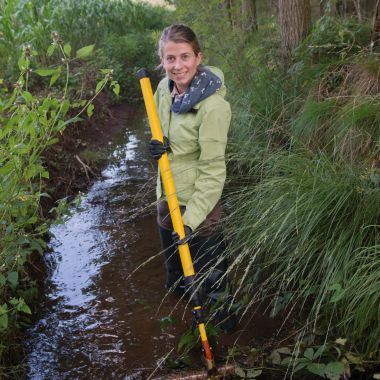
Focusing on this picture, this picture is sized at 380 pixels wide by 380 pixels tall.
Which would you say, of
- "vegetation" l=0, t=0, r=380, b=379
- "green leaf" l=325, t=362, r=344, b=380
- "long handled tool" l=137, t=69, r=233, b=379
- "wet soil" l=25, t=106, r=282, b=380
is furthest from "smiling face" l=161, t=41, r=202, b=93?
"green leaf" l=325, t=362, r=344, b=380

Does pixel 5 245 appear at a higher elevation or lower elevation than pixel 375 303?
higher

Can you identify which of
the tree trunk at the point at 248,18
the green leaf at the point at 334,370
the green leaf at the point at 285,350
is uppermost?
the tree trunk at the point at 248,18

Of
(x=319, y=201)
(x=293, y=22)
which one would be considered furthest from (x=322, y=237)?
(x=293, y=22)

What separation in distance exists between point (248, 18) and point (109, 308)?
497cm

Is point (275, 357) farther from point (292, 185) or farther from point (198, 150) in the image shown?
point (198, 150)

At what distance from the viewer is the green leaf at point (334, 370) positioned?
210cm

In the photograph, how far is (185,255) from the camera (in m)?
2.51

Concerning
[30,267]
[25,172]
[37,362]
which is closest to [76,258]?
[30,267]

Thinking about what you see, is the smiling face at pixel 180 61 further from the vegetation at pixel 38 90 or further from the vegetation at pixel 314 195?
the vegetation at pixel 314 195

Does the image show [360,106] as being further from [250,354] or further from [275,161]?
[250,354]

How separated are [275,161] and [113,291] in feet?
4.94

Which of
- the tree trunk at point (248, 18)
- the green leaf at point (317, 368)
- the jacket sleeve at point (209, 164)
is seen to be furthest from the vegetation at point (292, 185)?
the tree trunk at point (248, 18)

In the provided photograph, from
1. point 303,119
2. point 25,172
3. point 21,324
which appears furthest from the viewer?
point 303,119

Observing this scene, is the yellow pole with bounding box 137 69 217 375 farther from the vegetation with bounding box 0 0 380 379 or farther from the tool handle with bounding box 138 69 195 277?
the vegetation with bounding box 0 0 380 379
